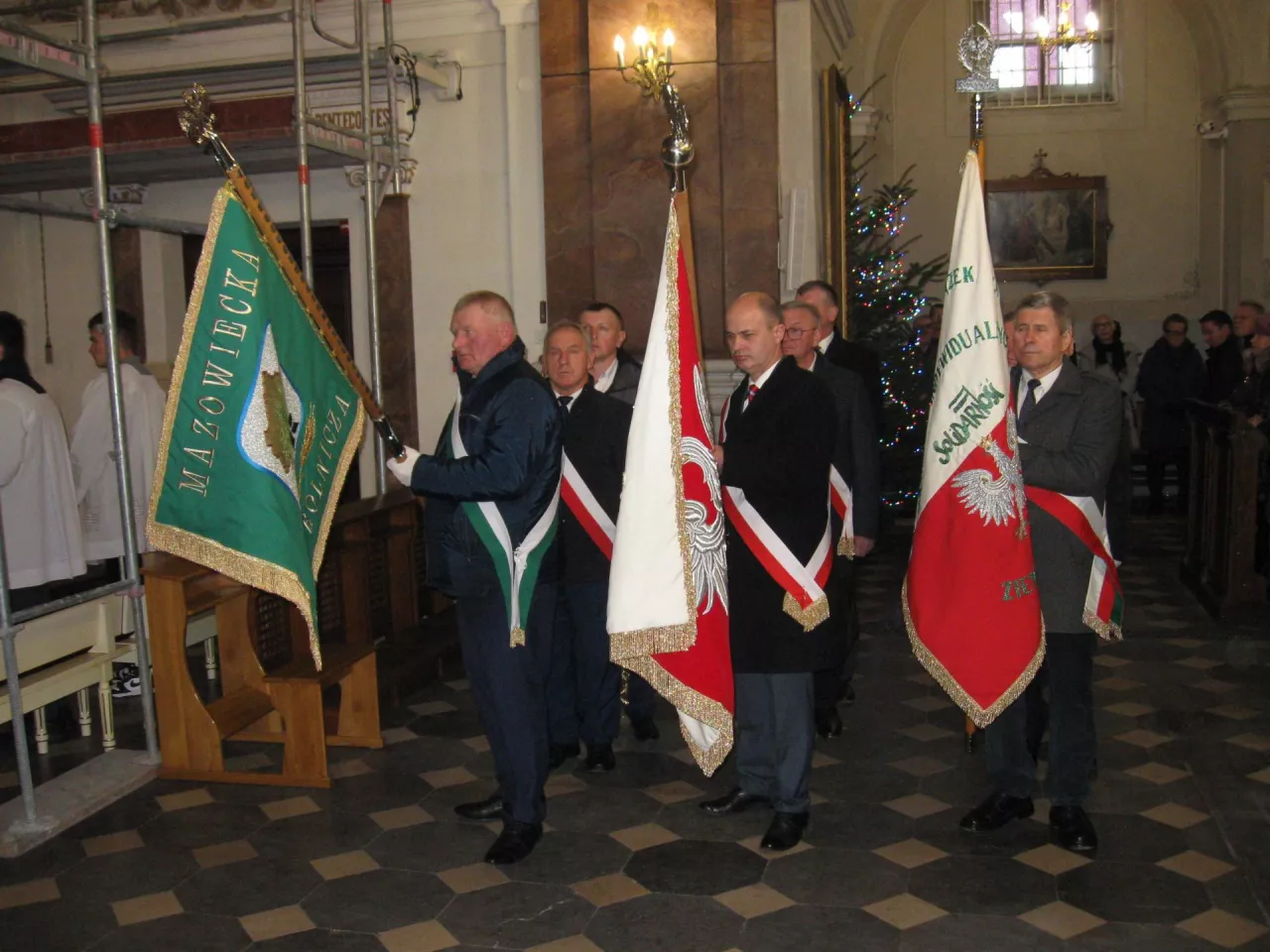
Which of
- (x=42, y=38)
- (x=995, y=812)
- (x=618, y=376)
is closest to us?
(x=995, y=812)

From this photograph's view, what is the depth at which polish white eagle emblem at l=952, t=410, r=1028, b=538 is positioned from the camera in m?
3.88

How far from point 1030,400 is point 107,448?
183 inches

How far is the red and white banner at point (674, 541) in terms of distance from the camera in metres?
3.84

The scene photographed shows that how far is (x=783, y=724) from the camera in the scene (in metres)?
4.02

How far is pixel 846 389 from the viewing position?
15.9ft

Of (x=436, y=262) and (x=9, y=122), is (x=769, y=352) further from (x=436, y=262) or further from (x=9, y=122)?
(x=9, y=122)

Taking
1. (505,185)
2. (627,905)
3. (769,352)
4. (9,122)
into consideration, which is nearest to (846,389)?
(769,352)

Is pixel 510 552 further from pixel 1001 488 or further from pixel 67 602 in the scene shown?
pixel 67 602

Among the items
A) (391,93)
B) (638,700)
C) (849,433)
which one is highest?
(391,93)

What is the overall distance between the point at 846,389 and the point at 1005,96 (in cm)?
1073

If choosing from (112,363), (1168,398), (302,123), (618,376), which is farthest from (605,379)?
(1168,398)

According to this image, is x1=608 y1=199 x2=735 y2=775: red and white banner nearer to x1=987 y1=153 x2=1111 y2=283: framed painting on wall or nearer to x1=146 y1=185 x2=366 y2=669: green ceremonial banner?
x1=146 y1=185 x2=366 y2=669: green ceremonial banner

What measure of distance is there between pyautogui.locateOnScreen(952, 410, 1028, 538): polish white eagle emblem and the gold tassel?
1.82 feet

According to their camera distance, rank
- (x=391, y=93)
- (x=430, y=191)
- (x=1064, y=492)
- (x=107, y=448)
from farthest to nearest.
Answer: (x=430, y=191)
(x=391, y=93)
(x=107, y=448)
(x=1064, y=492)
